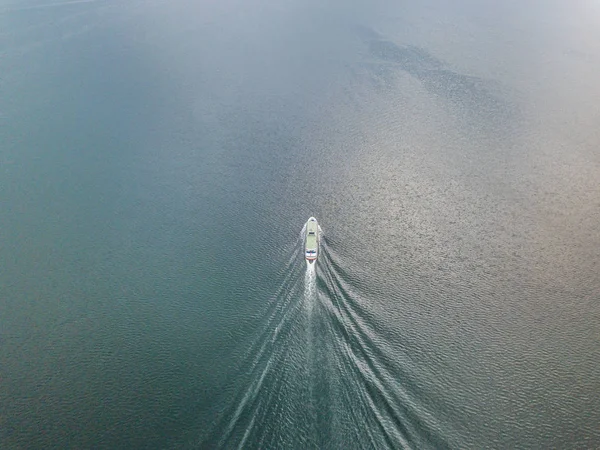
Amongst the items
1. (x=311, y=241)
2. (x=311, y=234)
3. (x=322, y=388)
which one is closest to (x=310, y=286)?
(x=311, y=241)

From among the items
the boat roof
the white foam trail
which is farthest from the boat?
the white foam trail

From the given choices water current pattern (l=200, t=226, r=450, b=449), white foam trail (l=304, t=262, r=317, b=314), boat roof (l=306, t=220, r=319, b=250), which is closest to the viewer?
water current pattern (l=200, t=226, r=450, b=449)

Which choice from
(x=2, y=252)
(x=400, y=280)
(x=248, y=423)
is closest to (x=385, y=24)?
(x=400, y=280)

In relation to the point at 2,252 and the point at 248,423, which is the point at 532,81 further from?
the point at 2,252

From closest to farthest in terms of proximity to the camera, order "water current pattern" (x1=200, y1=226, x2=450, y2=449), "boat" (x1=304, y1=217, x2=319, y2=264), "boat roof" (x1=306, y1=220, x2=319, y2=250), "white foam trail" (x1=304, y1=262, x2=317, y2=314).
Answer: "water current pattern" (x1=200, y1=226, x2=450, y2=449) < "white foam trail" (x1=304, y1=262, x2=317, y2=314) < "boat" (x1=304, y1=217, x2=319, y2=264) < "boat roof" (x1=306, y1=220, x2=319, y2=250)

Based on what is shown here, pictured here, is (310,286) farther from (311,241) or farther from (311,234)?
(311,234)

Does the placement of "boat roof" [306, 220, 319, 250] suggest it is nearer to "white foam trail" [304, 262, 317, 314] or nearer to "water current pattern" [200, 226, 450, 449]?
"white foam trail" [304, 262, 317, 314]
